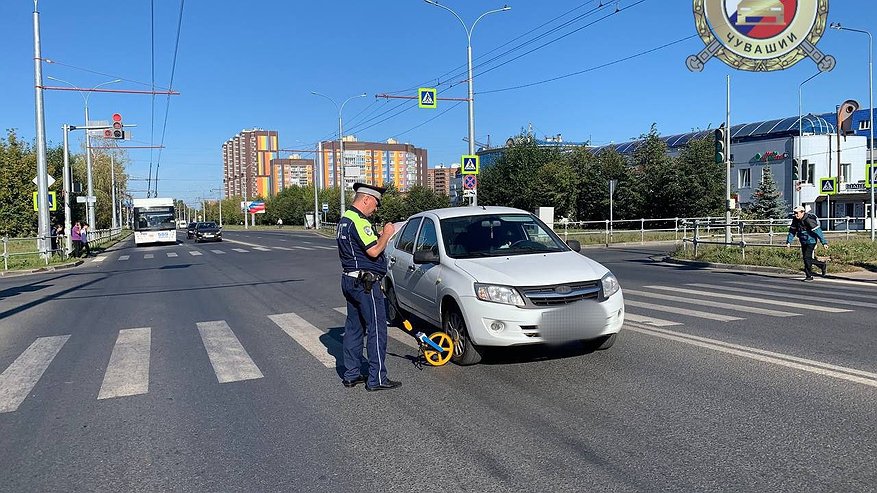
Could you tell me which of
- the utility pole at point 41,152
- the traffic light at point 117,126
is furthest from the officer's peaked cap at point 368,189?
the traffic light at point 117,126

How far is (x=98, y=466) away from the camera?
4.34 meters

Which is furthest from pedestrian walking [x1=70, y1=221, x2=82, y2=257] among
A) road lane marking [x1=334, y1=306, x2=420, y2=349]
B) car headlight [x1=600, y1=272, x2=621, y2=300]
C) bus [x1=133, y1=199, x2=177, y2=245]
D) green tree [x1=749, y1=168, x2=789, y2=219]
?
green tree [x1=749, y1=168, x2=789, y2=219]

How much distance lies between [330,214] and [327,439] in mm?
93173

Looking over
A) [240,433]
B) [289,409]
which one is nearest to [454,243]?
[289,409]

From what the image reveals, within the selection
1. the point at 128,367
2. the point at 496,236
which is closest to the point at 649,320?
the point at 496,236

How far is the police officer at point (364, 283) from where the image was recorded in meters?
5.85

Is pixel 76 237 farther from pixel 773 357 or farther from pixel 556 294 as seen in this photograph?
pixel 773 357

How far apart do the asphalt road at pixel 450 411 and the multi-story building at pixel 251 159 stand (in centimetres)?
14260

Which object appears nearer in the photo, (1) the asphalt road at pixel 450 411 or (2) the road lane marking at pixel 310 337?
(1) the asphalt road at pixel 450 411

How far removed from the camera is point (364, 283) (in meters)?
5.82

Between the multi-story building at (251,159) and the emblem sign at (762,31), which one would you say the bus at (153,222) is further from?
the multi-story building at (251,159)

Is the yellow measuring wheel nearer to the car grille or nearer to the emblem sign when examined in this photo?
the car grille

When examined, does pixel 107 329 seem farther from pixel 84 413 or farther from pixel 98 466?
pixel 98 466

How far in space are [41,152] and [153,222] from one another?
54.6 feet
